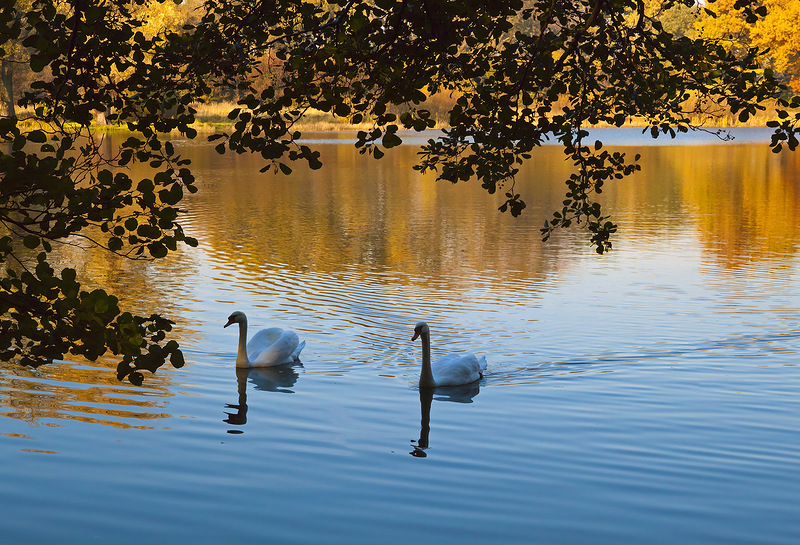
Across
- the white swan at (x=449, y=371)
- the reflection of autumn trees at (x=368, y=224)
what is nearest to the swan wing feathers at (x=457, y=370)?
the white swan at (x=449, y=371)

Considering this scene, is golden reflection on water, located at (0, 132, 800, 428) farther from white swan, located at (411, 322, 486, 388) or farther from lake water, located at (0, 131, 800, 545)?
white swan, located at (411, 322, 486, 388)

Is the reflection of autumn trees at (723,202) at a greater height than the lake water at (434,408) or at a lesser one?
greater

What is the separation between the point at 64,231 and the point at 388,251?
683 inches

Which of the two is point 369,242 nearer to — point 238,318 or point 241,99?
point 238,318

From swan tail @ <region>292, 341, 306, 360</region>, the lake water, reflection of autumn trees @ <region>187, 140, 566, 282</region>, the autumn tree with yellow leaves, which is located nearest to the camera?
the lake water

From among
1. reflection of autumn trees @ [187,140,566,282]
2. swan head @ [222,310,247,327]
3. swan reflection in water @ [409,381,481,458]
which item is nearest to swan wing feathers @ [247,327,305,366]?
swan head @ [222,310,247,327]

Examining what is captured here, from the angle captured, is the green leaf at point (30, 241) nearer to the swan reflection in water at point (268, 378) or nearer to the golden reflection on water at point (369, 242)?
the golden reflection on water at point (369, 242)

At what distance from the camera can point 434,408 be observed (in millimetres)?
11227

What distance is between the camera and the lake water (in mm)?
7613

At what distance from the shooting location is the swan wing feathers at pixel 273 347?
1273 cm

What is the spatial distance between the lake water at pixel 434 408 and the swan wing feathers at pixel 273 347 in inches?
9.8

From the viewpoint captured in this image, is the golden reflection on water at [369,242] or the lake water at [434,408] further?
the golden reflection on water at [369,242]

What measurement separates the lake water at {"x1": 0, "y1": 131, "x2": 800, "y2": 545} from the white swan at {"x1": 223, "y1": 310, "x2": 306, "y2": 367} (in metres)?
0.23

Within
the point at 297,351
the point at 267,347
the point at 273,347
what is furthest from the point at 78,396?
the point at 297,351
